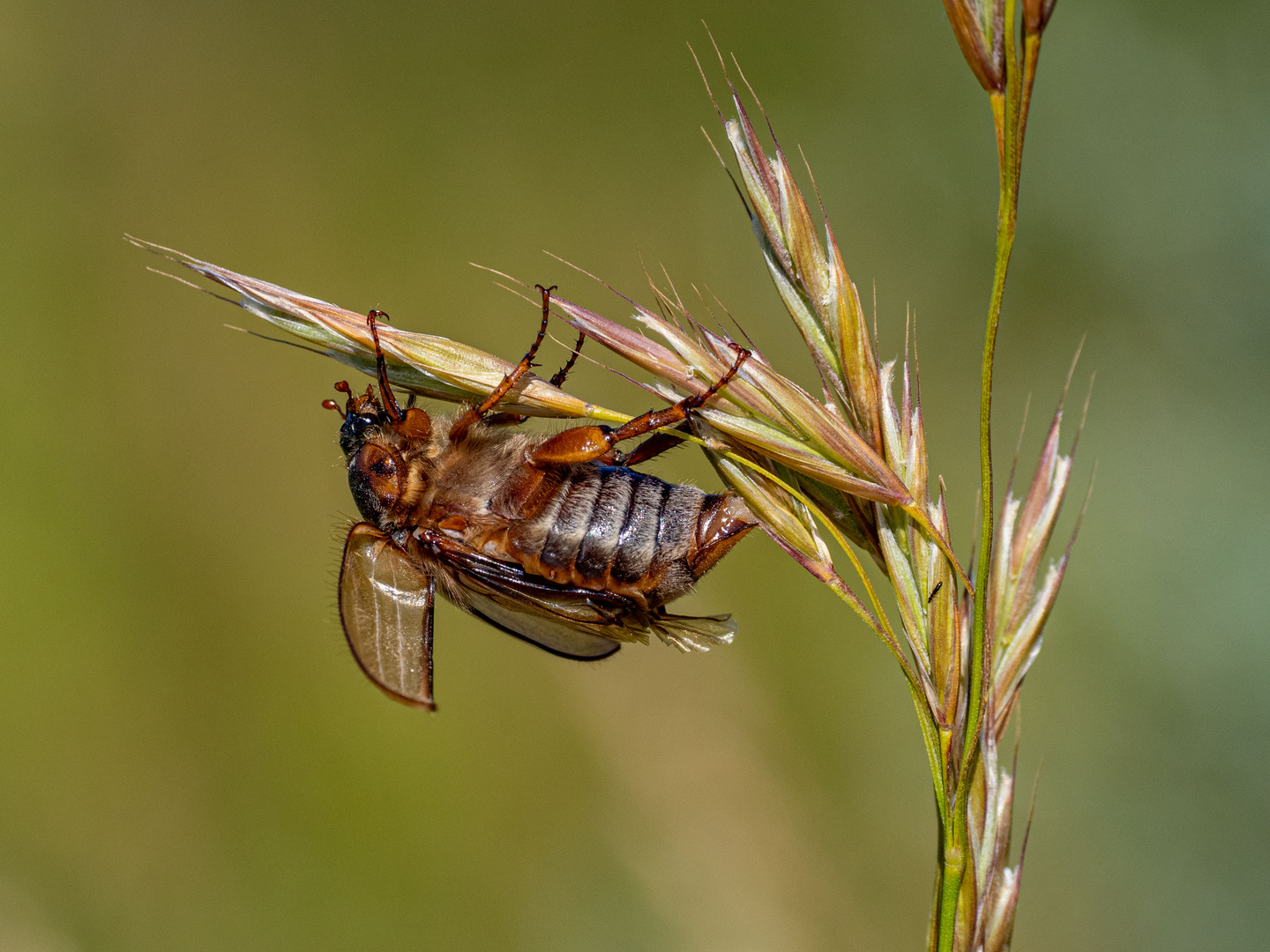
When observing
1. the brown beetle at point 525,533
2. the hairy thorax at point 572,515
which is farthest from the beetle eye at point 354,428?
the hairy thorax at point 572,515

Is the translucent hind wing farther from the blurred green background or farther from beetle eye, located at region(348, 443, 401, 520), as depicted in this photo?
the blurred green background

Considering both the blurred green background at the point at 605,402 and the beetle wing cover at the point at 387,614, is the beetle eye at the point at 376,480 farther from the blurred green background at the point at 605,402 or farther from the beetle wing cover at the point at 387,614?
the blurred green background at the point at 605,402

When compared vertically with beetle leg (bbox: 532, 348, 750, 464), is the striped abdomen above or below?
below

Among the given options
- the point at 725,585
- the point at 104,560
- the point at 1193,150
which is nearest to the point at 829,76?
the point at 1193,150

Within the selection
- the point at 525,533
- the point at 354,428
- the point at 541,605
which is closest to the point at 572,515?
the point at 525,533

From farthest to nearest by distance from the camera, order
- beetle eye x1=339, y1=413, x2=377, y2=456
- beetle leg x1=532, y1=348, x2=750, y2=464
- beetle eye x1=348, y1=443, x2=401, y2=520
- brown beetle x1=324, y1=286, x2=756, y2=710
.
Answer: beetle eye x1=339, y1=413, x2=377, y2=456 → beetle eye x1=348, y1=443, x2=401, y2=520 → brown beetle x1=324, y1=286, x2=756, y2=710 → beetle leg x1=532, y1=348, x2=750, y2=464

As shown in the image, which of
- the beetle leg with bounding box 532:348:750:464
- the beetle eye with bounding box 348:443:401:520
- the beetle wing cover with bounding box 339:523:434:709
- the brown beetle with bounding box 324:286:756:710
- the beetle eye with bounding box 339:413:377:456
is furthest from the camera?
the beetle eye with bounding box 339:413:377:456

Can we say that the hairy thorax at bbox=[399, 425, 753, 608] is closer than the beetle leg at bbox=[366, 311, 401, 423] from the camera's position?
No

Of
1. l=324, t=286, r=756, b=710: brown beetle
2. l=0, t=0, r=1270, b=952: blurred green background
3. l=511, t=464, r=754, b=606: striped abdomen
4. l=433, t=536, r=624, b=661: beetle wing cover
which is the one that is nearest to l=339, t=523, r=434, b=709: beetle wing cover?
l=324, t=286, r=756, b=710: brown beetle
